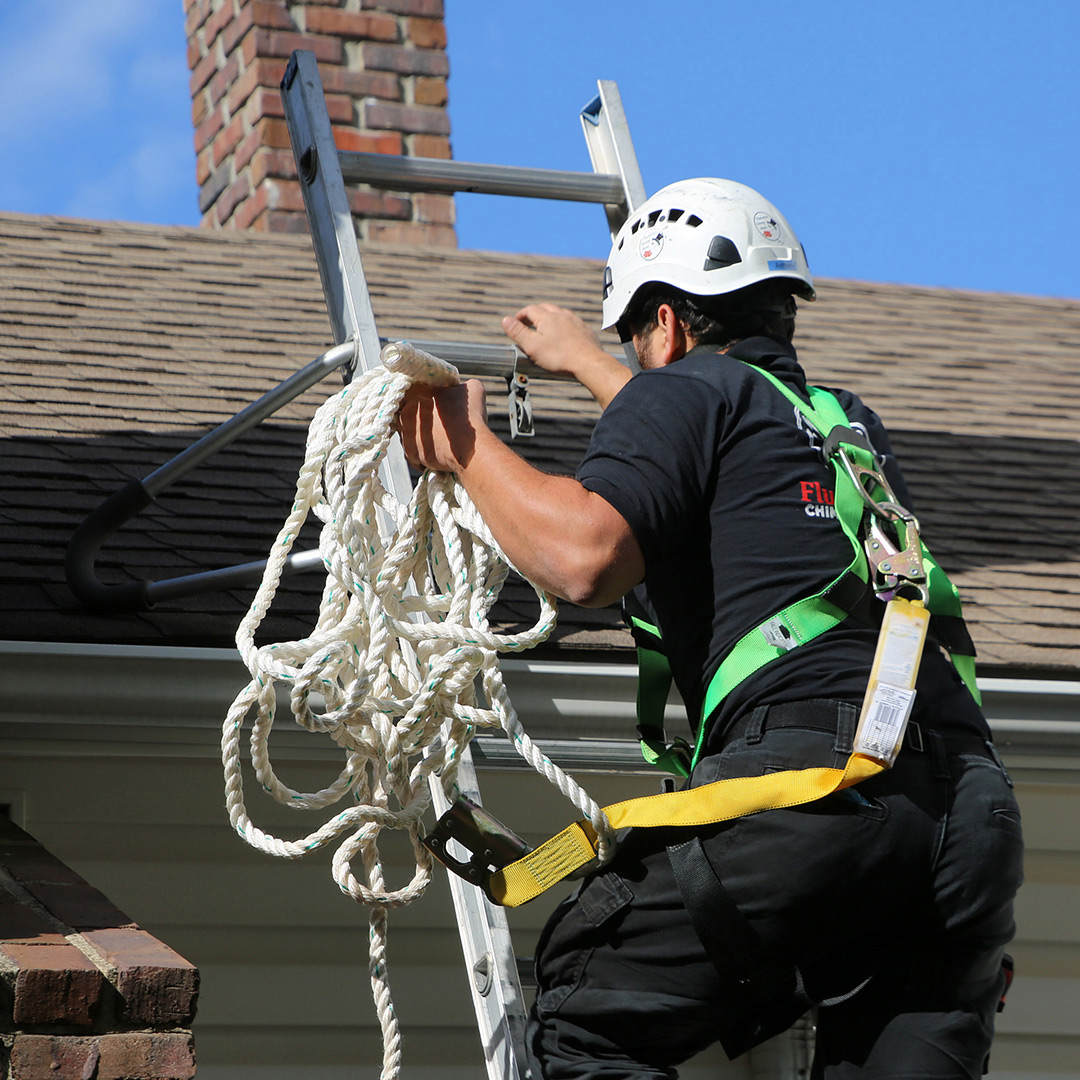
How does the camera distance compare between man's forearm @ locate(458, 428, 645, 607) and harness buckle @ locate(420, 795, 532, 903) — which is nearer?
man's forearm @ locate(458, 428, 645, 607)

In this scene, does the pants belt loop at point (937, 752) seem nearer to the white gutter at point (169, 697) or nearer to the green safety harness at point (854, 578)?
the green safety harness at point (854, 578)

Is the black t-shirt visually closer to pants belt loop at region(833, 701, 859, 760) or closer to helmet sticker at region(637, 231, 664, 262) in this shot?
pants belt loop at region(833, 701, 859, 760)

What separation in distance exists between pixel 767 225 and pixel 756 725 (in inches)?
40.2

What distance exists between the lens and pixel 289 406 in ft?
18.4

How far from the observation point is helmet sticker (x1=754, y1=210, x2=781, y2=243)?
2885mm

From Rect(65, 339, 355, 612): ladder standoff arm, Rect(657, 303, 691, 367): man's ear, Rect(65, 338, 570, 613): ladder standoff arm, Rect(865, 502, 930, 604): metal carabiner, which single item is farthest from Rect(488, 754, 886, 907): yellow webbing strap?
Rect(65, 339, 355, 612): ladder standoff arm

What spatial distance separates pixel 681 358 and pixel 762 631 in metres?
0.60

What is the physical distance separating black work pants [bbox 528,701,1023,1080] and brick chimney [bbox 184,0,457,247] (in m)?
6.32

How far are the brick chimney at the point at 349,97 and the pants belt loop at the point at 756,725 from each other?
625 centimetres

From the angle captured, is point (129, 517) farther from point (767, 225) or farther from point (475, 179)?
point (767, 225)

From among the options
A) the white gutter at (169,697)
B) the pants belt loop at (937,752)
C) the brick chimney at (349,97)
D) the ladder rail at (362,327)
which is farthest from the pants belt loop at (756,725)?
the brick chimney at (349,97)

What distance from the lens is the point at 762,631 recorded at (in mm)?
2471

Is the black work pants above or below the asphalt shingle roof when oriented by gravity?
below

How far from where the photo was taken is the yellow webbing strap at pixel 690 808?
7.54 ft
